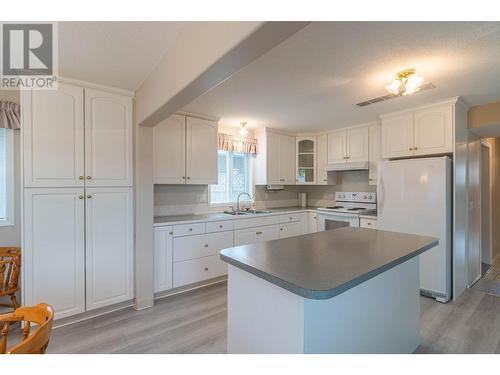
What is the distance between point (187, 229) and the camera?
285 cm

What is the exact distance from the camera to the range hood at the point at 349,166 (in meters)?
3.67

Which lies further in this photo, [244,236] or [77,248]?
[244,236]

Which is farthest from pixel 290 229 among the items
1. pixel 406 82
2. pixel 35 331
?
pixel 35 331

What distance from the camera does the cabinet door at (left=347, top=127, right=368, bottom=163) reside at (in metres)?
3.71

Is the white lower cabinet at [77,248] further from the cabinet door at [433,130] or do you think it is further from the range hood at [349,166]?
the cabinet door at [433,130]

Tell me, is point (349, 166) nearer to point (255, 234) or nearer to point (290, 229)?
point (290, 229)

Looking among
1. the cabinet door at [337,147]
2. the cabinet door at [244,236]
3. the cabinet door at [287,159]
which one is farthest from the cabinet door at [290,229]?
the cabinet door at [337,147]

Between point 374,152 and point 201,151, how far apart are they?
2512 millimetres

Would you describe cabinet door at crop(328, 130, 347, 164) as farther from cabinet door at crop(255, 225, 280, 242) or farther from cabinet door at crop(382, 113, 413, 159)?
cabinet door at crop(255, 225, 280, 242)

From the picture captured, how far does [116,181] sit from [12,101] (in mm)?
1324

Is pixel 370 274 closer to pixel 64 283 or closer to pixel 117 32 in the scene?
pixel 117 32

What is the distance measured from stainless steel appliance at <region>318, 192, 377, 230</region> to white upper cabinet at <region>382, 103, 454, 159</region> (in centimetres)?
86

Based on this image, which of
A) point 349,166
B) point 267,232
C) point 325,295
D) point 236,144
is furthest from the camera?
point 236,144

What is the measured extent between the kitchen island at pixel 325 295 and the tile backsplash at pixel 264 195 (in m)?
2.03
